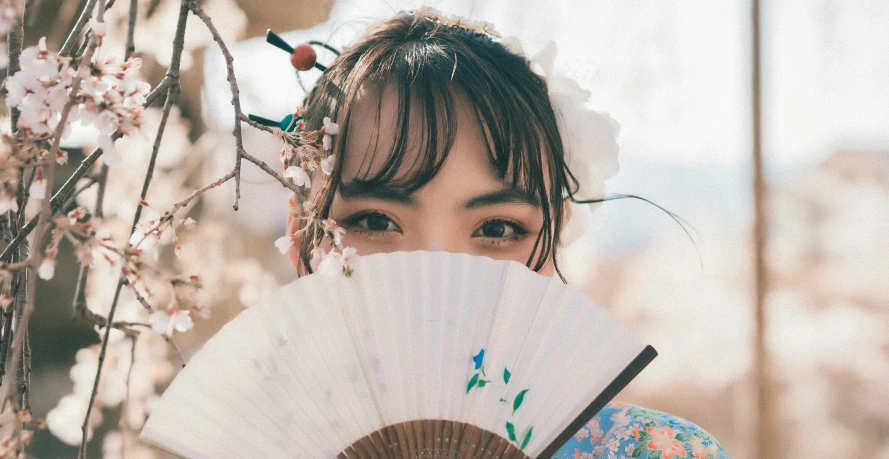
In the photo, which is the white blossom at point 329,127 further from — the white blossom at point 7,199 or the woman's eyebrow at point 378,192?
the white blossom at point 7,199

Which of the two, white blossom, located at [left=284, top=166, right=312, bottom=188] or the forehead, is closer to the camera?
white blossom, located at [left=284, top=166, right=312, bottom=188]

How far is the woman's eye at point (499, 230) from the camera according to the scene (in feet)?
3.78

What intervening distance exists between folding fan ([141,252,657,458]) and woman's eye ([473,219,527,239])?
289 mm

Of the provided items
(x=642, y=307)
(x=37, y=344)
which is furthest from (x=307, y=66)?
(x=642, y=307)

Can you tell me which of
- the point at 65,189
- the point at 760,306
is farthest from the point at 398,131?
the point at 760,306

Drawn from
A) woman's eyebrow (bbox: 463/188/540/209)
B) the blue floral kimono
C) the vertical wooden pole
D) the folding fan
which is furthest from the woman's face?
the vertical wooden pole

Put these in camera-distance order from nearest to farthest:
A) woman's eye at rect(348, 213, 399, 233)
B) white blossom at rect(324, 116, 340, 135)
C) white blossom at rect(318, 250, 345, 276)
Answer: white blossom at rect(318, 250, 345, 276)
white blossom at rect(324, 116, 340, 135)
woman's eye at rect(348, 213, 399, 233)

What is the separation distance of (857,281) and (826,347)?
33 cm

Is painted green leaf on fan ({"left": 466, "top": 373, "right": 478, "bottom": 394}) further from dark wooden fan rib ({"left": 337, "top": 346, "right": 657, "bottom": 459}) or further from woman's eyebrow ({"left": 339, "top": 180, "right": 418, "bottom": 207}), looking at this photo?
woman's eyebrow ({"left": 339, "top": 180, "right": 418, "bottom": 207})

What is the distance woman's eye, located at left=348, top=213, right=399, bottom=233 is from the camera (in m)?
1.13

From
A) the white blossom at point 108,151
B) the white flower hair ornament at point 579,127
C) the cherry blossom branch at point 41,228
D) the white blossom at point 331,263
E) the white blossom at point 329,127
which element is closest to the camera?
the cherry blossom branch at point 41,228

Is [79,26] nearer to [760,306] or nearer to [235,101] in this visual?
[235,101]

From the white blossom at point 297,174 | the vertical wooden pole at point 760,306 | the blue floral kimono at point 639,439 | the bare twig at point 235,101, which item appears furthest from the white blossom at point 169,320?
the vertical wooden pole at point 760,306

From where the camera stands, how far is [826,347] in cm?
321
